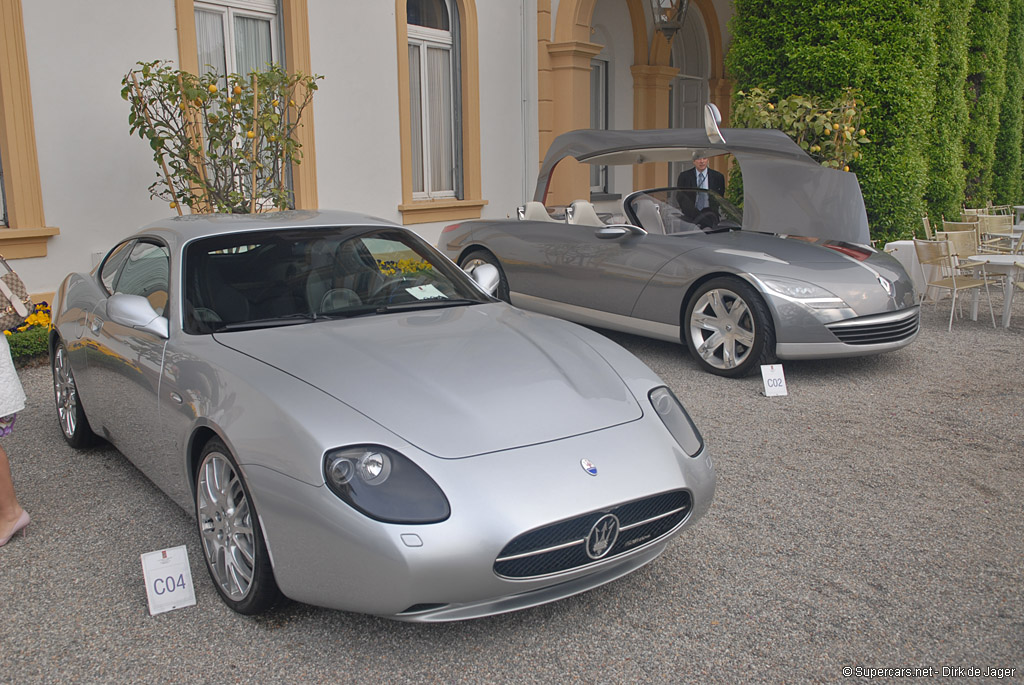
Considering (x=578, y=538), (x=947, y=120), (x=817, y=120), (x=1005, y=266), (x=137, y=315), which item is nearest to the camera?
(x=578, y=538)

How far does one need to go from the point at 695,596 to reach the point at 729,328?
3.56 m

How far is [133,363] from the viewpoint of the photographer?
3.73 meters

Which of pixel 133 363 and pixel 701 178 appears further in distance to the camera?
pixel 701 178

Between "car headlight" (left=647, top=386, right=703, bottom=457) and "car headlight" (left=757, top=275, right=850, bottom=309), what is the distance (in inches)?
122

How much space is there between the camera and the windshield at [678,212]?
23.9 ft

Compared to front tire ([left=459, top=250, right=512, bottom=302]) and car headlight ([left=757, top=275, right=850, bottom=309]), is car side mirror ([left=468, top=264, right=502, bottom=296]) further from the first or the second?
front tire ([left=459, top=250, right=512, bottom=302])

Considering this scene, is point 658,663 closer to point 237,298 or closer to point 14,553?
point 237,298

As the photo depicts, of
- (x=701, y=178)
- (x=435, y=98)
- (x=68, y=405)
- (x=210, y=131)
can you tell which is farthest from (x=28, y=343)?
(x=701, y=178)

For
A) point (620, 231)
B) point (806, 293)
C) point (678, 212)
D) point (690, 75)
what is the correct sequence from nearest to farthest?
point (806, 293) < point (620, 231) < point (678, 212) < point (690, 75)

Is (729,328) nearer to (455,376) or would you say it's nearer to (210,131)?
(455,376)

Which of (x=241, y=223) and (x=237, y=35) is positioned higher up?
(x=237, y=35)

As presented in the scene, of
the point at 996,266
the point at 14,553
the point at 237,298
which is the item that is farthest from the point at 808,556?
the point at 996,266

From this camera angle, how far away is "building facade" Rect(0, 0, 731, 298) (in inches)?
297

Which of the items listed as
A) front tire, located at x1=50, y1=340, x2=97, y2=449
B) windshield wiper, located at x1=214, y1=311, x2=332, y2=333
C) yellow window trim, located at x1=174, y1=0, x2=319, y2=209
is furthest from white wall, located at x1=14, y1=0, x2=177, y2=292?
windshield wiper, located at x1=214, y1=311, x2=332, y2=333
